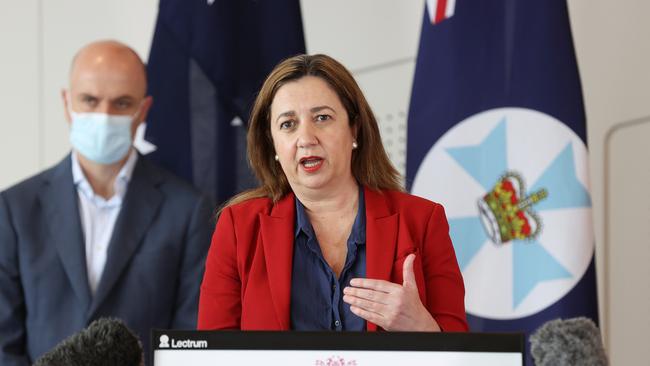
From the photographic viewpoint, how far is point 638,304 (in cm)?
324

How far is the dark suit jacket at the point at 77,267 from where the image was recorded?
118 inches

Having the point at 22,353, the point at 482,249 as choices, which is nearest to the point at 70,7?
the point at 22,353

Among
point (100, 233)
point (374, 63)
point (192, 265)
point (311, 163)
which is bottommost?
point (192, 265)

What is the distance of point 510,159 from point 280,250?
141 cm

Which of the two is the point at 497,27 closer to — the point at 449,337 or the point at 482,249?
the point at 482,249

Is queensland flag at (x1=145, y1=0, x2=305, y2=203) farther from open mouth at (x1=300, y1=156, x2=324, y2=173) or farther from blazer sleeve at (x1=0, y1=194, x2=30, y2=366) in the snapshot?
open mouth at (x1=300, y1=156, x2=324, y2=173)

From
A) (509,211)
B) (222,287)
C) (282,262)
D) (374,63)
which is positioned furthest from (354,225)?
(374,63)

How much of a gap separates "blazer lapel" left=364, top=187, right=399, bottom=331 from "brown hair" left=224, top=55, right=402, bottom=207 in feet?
0.29

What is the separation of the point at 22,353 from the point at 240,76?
4.46ft

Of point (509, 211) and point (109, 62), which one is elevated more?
point (109, 62)

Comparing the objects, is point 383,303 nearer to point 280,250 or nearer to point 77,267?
point 280,250

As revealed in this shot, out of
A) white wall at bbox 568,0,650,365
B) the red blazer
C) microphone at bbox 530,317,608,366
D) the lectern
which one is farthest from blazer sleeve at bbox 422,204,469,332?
white wall at bbox 568,0,650,365

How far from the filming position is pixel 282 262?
5.84 ft

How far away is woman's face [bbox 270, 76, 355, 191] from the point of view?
180 centimetres
